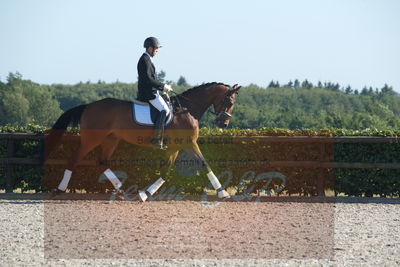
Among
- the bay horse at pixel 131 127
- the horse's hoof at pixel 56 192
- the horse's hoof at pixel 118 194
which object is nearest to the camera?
the bay horse at pixel 131 127

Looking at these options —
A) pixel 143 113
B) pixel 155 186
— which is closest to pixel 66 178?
pixel 155 186

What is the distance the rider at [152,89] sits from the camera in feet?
38.1

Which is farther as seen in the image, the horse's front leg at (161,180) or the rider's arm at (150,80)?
the horse's front leg at (161,180)

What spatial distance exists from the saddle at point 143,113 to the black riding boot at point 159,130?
0.38ft

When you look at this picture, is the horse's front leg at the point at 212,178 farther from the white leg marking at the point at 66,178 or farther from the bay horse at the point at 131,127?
the white leg marking at the point at 66,178

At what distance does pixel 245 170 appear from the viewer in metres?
13.0

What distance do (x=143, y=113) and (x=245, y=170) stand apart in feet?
8.90

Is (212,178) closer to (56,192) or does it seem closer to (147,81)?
(147,81)

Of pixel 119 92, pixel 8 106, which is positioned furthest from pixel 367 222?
pixel 119 92

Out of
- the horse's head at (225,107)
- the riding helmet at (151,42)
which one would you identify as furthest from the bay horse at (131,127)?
the riding helmet at (151,42)

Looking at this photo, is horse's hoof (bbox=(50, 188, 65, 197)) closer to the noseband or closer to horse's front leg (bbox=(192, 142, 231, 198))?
horse's front leg (bbox=(192, 142, 231, 198))

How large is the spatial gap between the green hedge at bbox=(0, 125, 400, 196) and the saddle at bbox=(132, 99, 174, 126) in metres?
1.38

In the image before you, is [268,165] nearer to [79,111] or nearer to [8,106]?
[79,111]

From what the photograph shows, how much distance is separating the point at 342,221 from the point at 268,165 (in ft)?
10.4
